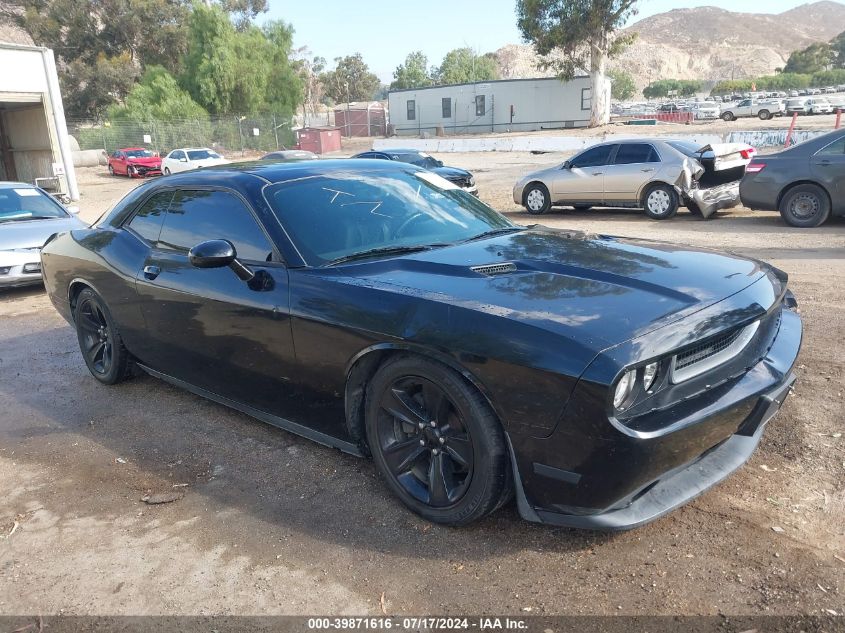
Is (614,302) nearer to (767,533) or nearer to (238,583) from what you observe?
(767,533)

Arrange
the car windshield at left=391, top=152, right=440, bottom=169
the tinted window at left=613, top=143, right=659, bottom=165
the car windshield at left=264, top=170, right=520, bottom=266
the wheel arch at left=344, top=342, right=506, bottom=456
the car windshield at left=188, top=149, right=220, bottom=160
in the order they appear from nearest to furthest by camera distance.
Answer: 1. the wheel arch at left=344, top=342, right=506, bottom=456
2. the car windshield at left=264, top=170, right=520, bottom=266
3. the tinted window at left=613, top=143, right=659, bottom=165
4. the car windshield at left=391, top=152, right=440, bottom=169
5. the car windshield at left=188, top=149, right=220, bottom=160

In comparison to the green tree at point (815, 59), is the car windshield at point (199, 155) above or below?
below

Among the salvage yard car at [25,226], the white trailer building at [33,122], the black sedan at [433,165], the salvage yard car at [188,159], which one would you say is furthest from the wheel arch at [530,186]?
the salvage yard car at [188,159]

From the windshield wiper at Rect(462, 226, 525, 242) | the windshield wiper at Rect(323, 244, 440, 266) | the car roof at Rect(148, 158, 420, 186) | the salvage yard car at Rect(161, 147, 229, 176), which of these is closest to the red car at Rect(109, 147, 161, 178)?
the salvage yard car at Rect(161, 147, 229, 176)

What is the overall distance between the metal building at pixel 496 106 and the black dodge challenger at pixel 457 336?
166ft

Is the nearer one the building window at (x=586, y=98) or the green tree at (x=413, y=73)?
the building window at (x=586, y=98)

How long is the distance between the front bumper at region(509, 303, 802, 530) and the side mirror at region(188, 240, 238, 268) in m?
1.72

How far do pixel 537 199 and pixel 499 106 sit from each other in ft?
143

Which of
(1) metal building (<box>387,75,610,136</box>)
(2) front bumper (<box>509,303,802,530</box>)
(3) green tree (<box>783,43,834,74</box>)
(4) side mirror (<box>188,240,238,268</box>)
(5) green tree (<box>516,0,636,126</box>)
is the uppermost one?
(3) green tree (<box>783,43,834,74</box>)

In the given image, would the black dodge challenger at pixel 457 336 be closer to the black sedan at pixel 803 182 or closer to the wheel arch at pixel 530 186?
the black sedan at pixel 803 182

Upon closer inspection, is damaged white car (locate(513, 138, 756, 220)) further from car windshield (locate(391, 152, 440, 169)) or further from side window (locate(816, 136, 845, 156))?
car windshield (locate(391, 152, 440, 169))

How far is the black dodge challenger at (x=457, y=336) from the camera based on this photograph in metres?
2.44

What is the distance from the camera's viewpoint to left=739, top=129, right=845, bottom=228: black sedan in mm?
9820

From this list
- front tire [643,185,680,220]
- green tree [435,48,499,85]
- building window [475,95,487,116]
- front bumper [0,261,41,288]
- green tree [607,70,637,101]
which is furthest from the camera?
green tree [607,70,637,101]
